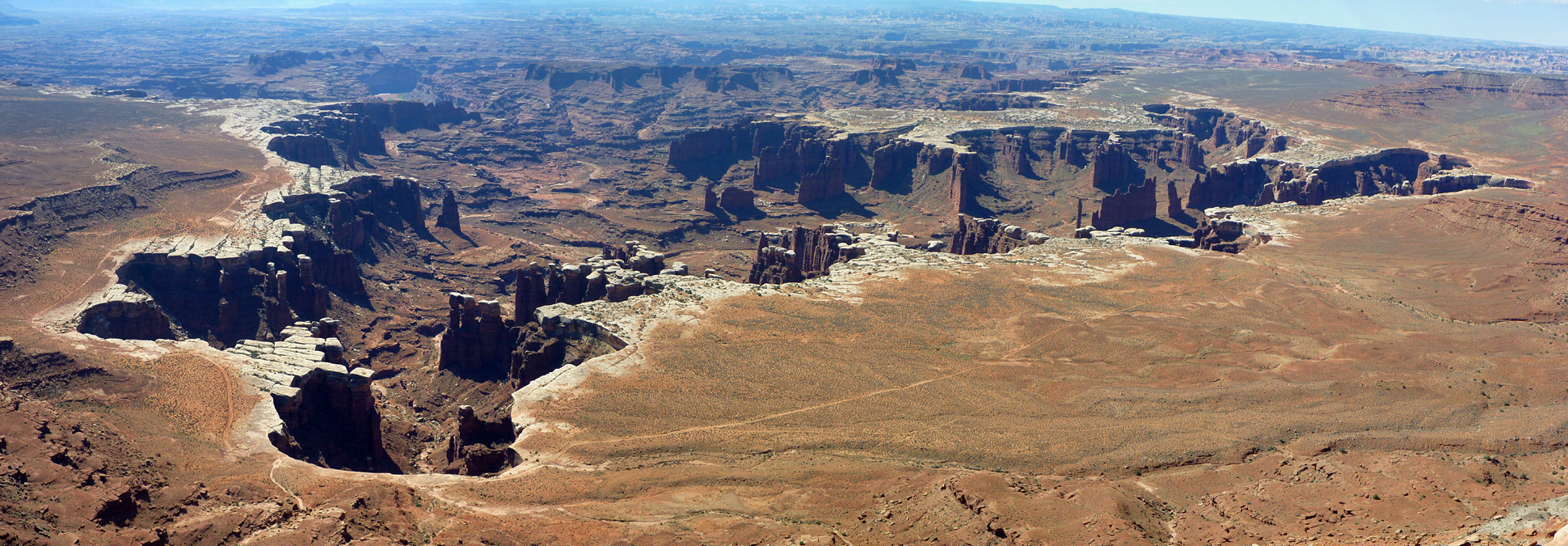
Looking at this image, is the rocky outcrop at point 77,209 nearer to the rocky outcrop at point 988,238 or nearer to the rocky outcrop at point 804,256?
the rocky outcrop at point 804,256

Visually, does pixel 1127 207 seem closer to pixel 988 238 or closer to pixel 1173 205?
pixel 1173 205

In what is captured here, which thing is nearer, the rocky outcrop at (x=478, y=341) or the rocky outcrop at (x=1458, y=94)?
the rocky outcrop at (x=478, y=341)

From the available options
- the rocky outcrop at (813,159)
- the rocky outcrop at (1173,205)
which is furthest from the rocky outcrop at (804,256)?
the rocky outcrop at (1173,205)

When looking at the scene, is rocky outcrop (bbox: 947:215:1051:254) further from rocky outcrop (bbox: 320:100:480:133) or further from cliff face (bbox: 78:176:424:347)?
rocky outcrop (bbox: 320:100:480:133)

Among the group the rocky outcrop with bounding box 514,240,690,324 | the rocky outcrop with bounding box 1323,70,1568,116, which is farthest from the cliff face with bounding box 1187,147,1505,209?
the rocky outcrop with bounding box 514,240,690,324

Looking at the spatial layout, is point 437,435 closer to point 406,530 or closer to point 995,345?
point 406,530

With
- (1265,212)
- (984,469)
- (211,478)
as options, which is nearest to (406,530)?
(211,478)

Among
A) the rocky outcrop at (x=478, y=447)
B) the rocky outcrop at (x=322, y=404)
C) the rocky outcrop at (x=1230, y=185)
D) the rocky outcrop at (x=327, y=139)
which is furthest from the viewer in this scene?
the rocky outcrop at (x=327, y=139)
